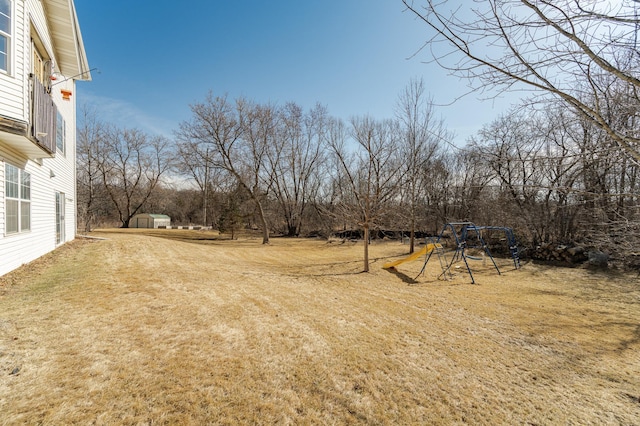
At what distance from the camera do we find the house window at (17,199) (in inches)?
231

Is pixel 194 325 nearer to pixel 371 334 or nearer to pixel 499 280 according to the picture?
pixel 371 334

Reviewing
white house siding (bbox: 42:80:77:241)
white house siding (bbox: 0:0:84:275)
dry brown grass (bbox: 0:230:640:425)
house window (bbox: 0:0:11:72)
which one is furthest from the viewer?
white house siding (bbox: 42:80:77:241)

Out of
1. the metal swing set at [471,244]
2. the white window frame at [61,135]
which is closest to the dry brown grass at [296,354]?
the metal swing set at [471,244]

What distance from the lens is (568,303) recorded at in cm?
643

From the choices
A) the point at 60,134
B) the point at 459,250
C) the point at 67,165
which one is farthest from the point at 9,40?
the point at 459,250

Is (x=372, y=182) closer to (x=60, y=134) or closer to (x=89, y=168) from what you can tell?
(x=60, y=134)

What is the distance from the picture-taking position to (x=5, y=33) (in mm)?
5246

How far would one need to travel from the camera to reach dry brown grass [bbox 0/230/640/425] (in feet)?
7.86

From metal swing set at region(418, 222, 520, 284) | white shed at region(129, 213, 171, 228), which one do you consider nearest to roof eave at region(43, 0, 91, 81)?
metal swing set at region(418, 222, 520, 284)

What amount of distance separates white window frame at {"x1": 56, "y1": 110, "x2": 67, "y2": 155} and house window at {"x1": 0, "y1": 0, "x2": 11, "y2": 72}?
16.0ft

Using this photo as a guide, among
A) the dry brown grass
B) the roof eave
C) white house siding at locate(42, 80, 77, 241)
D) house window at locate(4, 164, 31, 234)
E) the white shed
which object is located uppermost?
the roof eave

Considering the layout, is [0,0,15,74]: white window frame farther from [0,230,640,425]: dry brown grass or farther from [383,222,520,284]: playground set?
[383,222,520,284]: playground set

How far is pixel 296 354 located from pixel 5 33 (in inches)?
315

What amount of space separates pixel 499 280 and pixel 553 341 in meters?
5.07
